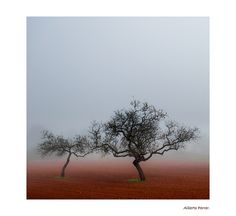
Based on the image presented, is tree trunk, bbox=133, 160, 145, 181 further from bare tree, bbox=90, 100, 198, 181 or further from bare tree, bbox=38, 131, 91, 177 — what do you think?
bare tree, bbox=38, 131, 91, 177

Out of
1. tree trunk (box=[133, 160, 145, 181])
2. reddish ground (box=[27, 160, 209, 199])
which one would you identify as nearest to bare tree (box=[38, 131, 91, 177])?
reddish ground (box=[27, 160, 209, 199])

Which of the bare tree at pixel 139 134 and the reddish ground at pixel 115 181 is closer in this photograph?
the reddish ground at pixel 115 181

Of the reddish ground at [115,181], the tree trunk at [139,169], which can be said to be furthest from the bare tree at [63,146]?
the tree trunk at [139,169]

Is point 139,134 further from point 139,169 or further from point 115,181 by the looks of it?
point 115,181

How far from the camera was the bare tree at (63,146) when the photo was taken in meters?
10.4

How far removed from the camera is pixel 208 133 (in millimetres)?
10188

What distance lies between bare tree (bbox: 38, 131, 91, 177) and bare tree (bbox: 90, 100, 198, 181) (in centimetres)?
28

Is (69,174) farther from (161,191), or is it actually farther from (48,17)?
(48,17)

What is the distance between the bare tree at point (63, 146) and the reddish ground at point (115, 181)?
0.70ft

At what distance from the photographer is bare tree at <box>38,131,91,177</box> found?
1042 cm

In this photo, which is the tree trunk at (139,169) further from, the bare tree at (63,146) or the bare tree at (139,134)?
the bare tree at (63,146)

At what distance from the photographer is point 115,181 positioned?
10.5 meters
